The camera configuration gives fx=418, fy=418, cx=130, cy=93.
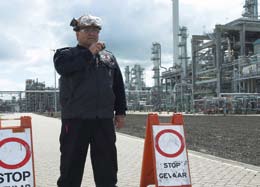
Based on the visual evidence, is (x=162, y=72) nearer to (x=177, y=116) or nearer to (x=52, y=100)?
(x=52, y=100)

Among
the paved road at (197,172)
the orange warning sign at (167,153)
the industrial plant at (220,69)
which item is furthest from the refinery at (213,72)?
the orange warning sign at (167,153)

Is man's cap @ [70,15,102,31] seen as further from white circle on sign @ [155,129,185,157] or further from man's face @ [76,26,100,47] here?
white circle on sign @ [155,129,185,157]

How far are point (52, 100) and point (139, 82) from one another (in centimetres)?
2651

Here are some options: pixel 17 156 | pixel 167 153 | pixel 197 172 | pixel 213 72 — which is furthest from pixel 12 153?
pixel 213 72

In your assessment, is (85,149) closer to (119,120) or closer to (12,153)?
(119,120)

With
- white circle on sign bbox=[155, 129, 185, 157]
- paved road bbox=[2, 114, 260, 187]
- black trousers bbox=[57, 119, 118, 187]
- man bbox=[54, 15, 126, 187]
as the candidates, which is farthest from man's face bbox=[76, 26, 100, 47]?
paved road bbox=[2, 114, 260, 187]

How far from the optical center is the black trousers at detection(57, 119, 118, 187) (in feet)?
15.1

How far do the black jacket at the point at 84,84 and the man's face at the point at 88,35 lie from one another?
0.09 meters

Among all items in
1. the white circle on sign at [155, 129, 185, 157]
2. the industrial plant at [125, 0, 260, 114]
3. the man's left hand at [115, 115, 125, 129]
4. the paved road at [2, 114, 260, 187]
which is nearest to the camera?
the man's left hand at [115, 115, 125, 129]

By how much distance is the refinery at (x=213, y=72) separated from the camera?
181ft

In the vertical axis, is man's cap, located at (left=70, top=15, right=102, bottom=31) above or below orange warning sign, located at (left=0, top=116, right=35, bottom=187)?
above

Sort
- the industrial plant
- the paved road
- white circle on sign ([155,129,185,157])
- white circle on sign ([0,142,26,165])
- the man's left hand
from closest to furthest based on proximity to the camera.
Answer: white circle on sign ([0,142,26,165]), the man's left hand, white circle on sign ([155,129,185,157]), the paved road, the industrial plant

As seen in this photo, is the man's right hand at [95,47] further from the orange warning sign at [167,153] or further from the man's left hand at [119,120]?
the orange warning sign at [167,153]

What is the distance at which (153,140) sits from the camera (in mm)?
5336
